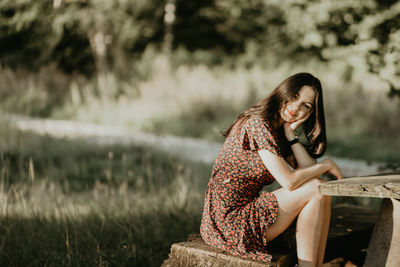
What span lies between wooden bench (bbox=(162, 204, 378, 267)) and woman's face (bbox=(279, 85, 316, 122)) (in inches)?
24.8

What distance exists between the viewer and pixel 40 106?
10.2 meters

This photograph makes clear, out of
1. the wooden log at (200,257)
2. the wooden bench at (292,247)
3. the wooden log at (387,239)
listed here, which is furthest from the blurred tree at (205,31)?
the wooden log at (200,257)

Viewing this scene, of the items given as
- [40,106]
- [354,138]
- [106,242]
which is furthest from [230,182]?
[40,106]

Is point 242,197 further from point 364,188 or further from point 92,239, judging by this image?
point 92,239

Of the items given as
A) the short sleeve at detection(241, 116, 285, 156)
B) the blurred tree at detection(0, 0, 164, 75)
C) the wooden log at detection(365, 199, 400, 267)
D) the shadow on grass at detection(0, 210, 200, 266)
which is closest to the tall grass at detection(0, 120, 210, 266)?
the shadow on grass at detection(0, 210, 200, 266)

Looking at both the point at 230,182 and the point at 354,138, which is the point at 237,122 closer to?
the point at 230,182

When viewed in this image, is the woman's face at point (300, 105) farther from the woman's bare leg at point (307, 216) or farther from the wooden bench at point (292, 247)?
the wooden bench at point (292, 247)

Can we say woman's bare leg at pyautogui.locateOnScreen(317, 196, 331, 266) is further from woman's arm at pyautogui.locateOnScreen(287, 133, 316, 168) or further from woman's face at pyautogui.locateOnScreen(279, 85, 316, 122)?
woman's face at pyautogui.locateOnScreen(279, 85, 316, 122)

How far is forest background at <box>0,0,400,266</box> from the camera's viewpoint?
133 inches

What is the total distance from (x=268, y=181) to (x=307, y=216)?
1.20ft

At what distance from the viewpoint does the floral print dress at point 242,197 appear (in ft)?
8.29

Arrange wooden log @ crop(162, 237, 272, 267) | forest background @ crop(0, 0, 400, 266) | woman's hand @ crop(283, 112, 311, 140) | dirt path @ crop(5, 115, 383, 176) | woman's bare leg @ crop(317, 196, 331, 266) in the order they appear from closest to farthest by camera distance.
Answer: wooden log @ crop(162, 237, 272, 267), woman's bare leg @ crop(317, 196, 331, 266), woman's hand @ crop(283, 112, 311, 140), forest background @ crop(0, 0, 400, 266), dirt path @ crop(5, 115, 383, 176)

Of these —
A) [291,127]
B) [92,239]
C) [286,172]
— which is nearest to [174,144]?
[92,239]

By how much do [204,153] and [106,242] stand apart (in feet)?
11.0
